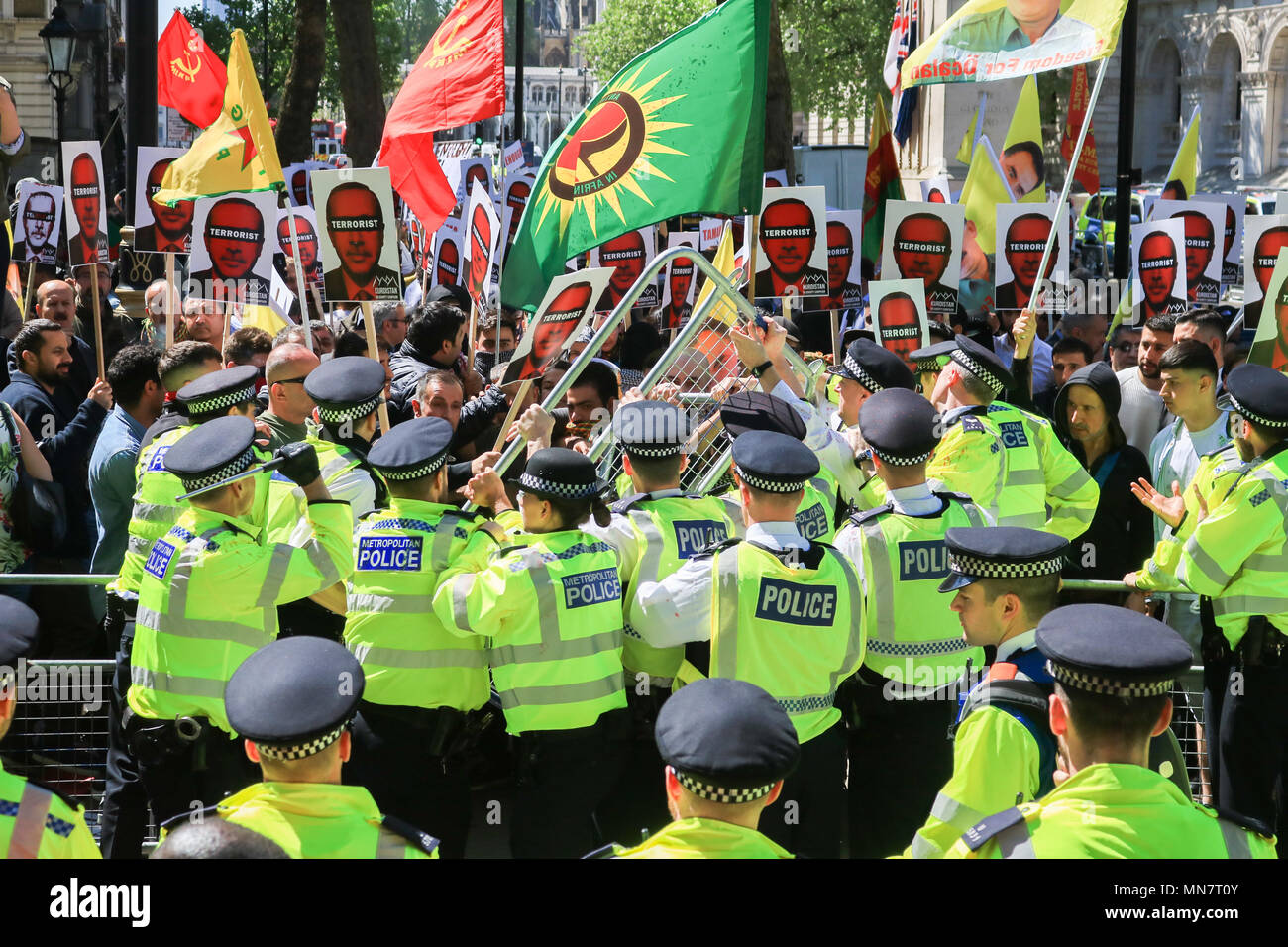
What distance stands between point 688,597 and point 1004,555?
1076mm

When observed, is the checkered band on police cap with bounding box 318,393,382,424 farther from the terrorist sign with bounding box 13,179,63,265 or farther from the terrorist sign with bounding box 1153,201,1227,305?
the terrorist sign with bounding box 13,179,63,265

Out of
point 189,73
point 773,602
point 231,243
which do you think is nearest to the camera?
point 773,602

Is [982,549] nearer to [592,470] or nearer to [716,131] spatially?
[592,470]

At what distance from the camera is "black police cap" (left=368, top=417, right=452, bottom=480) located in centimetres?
478

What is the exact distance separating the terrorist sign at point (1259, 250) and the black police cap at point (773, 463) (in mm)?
5820

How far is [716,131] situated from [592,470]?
2.19 metres

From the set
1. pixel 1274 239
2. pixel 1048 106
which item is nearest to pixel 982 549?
pixel 1274 239

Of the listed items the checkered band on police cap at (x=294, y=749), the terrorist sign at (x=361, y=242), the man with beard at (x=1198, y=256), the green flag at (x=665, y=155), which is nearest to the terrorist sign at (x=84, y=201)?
the terrorist sign at (x=361, y=242)

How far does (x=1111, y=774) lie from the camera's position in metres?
2.94

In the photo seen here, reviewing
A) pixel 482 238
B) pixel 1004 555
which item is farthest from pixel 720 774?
pixel 482 238

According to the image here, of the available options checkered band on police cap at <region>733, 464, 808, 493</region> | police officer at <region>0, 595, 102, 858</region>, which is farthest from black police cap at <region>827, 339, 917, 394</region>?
police officer at <region>0, 595, 102, 858</region>

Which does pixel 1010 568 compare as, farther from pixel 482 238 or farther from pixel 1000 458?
pixel 482 238

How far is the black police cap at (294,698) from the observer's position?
3.08 meters

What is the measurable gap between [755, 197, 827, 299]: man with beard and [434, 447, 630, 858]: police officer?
5.18m
